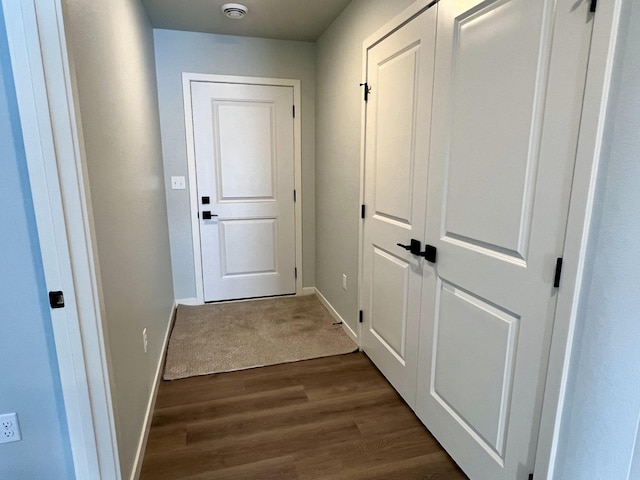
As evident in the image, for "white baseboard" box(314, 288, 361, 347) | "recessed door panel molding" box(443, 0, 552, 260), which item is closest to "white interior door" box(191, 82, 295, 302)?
"white baseboard" box(314, 288, 361, 347)

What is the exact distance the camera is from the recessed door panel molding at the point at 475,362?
1.33m

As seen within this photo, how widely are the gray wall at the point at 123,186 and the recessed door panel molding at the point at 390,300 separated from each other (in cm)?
139

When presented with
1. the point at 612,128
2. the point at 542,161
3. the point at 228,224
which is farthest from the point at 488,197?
the point at 228,224

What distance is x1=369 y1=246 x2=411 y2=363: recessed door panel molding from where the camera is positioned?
2.01 m

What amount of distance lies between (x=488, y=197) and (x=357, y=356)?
64.1 inches

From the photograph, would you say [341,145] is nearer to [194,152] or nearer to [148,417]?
[194,152]

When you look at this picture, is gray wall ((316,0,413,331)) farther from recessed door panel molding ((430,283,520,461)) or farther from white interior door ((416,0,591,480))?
recessed door panel molding ((430,283,520,461))

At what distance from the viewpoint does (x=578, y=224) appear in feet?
3.31

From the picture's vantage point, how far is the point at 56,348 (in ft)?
3.81

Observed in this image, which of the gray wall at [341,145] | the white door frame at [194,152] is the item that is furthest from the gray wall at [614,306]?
the white door frame at [194,152]

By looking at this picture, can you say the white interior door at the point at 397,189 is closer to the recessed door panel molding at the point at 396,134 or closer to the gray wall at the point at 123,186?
A: the recessed door panel molding at the point at 396,134

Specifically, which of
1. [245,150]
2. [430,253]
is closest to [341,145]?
[245,150]

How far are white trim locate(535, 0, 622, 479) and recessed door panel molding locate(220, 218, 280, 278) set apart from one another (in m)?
2.81

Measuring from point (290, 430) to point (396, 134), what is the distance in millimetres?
1690
